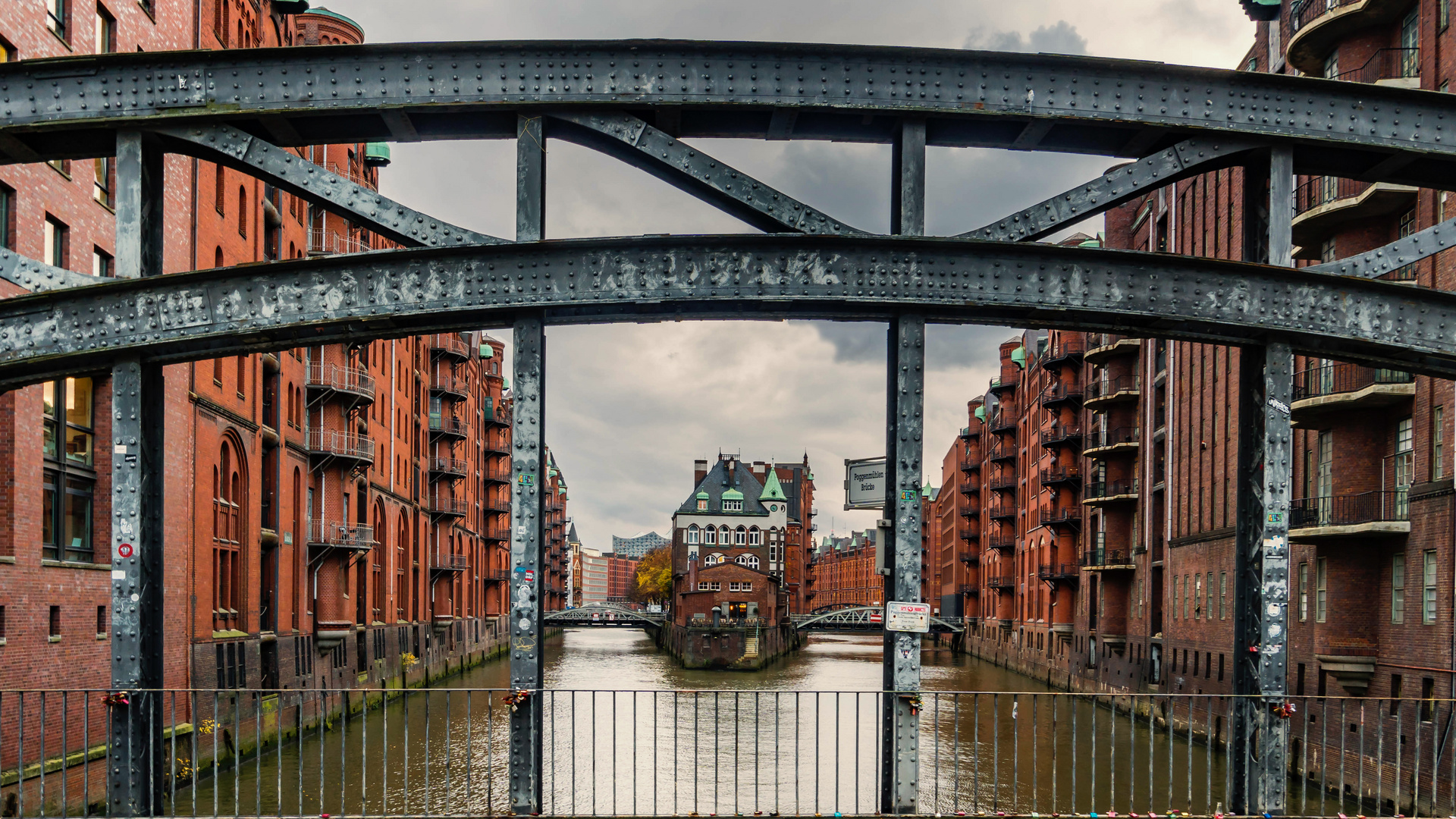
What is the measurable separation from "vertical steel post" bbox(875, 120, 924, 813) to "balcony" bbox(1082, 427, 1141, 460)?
115ft

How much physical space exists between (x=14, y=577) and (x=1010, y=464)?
63349 mm

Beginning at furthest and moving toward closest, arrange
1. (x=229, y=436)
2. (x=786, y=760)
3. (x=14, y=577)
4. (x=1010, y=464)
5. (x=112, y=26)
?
(x=1010, y=464), (x=786, y=760), (x=229, y=436), (x=112, y=26), (x=14, y=577)

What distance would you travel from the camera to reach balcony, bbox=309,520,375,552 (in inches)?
1369

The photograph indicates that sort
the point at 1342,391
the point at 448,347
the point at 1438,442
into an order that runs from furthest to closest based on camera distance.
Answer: the point at 448,347 < the point at 1342,391 < the point at 1438,442

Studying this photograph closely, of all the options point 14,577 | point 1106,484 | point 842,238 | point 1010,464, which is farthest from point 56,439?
point 1010,464

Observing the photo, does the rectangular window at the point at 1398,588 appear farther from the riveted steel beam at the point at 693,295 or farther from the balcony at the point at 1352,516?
the riveted steel beam at the point at 693,295

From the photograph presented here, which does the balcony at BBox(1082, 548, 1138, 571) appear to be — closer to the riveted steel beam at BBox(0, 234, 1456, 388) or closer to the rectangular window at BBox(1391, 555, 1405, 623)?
the rectangular window at BBox(1391, 555, 1405, 623)

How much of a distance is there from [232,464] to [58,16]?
11505 millimetres

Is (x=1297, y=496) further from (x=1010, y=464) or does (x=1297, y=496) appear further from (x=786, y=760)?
(x=1010, y=464)

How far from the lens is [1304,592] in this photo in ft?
82.9

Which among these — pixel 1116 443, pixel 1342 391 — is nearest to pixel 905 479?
pixel 1342 391

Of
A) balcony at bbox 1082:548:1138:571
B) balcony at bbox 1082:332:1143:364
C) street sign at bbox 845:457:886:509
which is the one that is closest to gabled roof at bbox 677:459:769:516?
balcony at bbox 1082:548:1138:571

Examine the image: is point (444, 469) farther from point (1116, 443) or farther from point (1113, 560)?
point (1116, 443)

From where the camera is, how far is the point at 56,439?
62.5 ft
